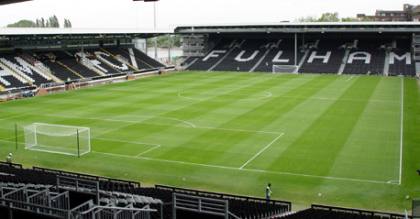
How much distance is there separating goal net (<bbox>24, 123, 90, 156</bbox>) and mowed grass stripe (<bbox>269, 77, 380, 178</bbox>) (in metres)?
11.4

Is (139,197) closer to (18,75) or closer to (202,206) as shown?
(202,206)

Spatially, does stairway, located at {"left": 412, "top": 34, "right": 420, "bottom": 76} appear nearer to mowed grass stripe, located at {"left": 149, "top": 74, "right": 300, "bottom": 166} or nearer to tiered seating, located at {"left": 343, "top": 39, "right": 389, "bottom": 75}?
tiered seating, located at {"left": 343, "top": 39, "right": 389, "bottom": 75}

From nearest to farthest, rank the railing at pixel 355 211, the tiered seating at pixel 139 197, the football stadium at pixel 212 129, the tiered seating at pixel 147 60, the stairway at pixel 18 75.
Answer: the tiered seating at pixel 139 197 < the football stadium at pixel 212 129 < the railing at pixel 355 211 < the stairway at pixel 18 75 < the tiered seating at pixel 147 60

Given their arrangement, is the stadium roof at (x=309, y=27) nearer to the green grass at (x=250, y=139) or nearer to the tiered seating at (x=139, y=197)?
the green grass at (x=250, y=139)

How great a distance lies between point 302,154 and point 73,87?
121 ft

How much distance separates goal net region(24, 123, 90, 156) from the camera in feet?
93.8

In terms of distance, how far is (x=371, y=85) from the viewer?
5572cm

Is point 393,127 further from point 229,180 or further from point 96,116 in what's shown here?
point 96,116

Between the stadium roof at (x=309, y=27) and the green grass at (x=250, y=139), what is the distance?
22.7m

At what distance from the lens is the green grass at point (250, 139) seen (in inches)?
890

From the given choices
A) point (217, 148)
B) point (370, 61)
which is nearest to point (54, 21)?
point (370, 61)

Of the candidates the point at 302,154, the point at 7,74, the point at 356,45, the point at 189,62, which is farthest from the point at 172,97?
the point at 356,45

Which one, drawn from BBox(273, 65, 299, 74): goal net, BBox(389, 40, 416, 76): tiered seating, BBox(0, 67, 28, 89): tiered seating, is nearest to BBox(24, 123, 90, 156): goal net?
BBox(0, 67, 28, 89): tiered seating

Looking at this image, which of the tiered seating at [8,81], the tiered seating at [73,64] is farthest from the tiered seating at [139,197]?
the tiered seating at [73,64]
